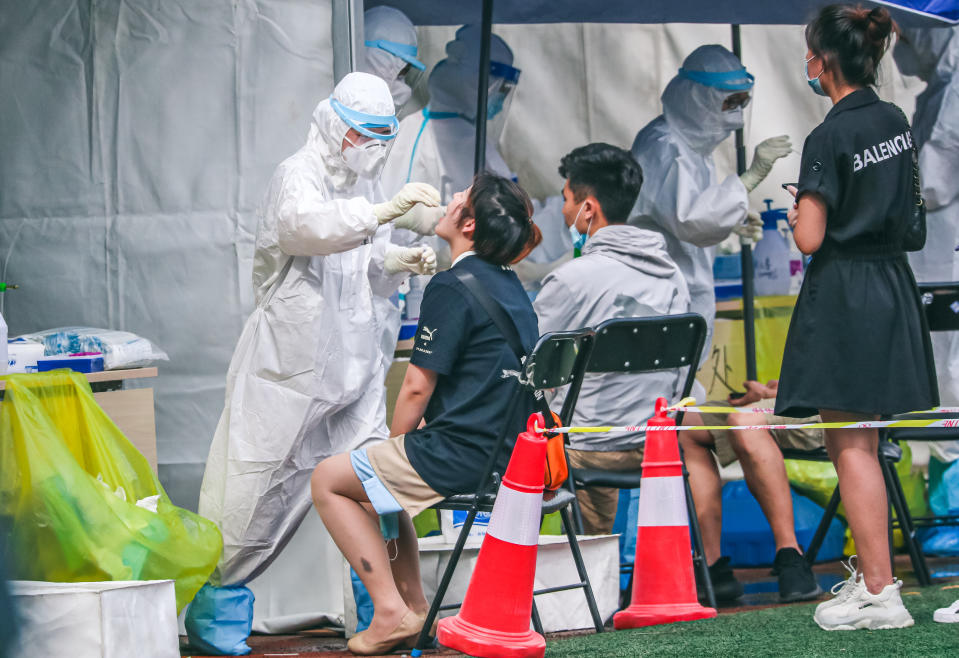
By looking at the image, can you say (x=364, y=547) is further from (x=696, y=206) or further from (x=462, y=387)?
(x=696, y=206)

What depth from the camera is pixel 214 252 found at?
137 inches

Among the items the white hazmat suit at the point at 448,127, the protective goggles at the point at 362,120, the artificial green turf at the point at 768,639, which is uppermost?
the white hazmat suit at the point at 448,127

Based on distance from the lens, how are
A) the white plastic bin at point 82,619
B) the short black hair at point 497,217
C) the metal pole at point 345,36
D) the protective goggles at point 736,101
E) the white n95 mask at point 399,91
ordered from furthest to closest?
1. the protective goggles at point 736,101
2. the white n95 mask at point 399,91
3. the metal pole at point 345,36
4. the short black hair at point 497,217
5. the white plastic bin at point 82,619

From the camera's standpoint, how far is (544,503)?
282 cm

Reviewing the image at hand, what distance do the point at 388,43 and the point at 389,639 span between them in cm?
226

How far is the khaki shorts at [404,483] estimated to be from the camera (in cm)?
286

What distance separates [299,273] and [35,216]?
920 millimetres

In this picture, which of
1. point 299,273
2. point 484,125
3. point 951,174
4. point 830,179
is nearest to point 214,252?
point 299,273

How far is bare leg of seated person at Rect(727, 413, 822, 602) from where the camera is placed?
3471 mm

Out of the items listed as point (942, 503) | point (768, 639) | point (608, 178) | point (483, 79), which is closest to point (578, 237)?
point (608, 178)

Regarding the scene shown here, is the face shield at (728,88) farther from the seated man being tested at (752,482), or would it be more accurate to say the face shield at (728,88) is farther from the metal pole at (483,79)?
→ the seated man being tested at (752,482)

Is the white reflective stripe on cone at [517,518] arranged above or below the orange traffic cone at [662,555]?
above

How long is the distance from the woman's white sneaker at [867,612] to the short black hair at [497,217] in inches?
43.7

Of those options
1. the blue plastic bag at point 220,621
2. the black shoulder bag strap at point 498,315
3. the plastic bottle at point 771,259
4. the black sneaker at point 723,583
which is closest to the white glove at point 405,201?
the black shoulder bag strap at point 498,315
